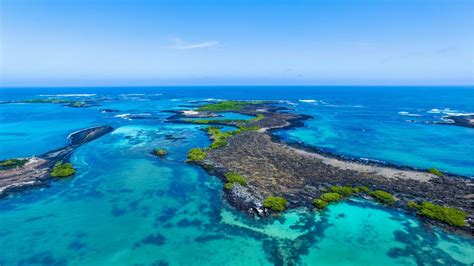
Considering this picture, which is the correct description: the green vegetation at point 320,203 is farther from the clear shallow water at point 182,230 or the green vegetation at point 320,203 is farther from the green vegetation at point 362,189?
the green vegetation at point 362,189

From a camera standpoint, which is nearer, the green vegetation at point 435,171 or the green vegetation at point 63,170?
the green vegetation at point 63,170

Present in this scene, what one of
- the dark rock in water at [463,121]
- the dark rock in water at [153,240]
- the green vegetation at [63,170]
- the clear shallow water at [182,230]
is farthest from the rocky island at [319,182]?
the dark rock in water at [463,121]

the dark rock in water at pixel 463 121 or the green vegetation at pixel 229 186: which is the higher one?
the dark rock in water at pixel 463 121

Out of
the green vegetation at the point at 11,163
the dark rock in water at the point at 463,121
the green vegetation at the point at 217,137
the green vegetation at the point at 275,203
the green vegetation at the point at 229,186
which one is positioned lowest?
the green vegetation at the point at 275,203

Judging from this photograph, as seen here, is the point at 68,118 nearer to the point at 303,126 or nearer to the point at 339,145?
the point at 303,126

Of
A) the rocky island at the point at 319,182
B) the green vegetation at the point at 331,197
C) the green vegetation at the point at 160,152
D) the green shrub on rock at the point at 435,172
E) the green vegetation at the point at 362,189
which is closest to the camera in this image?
the rocky island at the point at 319,182

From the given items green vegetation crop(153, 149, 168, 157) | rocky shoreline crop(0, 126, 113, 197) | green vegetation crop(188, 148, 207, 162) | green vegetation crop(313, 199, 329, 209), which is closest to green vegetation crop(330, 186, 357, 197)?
green vegetation crop(313, 199, 329, 209)

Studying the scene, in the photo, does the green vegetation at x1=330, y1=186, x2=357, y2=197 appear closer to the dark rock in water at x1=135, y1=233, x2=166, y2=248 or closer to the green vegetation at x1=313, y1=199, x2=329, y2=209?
the green vegetation at x1=313, y1=199, x2=329, y2=209
